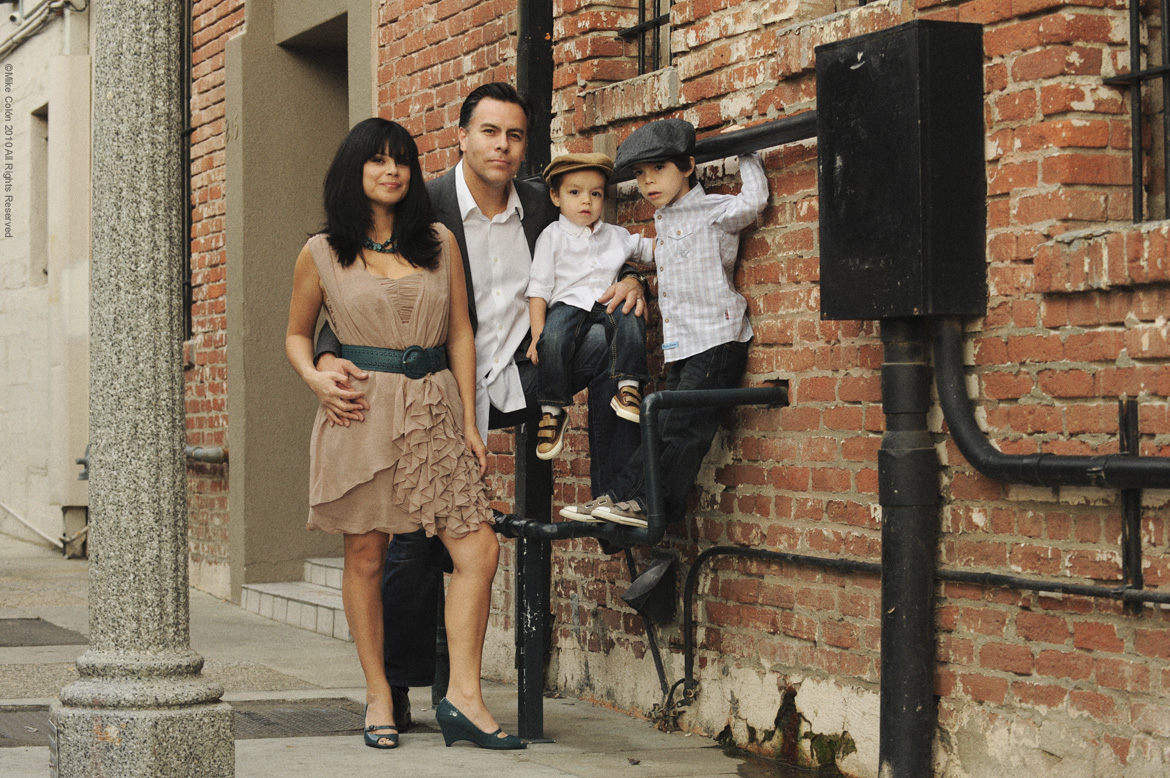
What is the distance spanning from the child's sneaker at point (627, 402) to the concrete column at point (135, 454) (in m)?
1.46

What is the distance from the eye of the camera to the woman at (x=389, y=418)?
4.75 m

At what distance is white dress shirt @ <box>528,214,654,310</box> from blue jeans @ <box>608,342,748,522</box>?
0.42m

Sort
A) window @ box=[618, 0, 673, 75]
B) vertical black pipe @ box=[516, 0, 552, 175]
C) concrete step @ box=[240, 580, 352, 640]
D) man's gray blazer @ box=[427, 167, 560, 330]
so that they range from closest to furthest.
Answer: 1. man's gray blazer @ box=[427, 167, 560, 330]
2. window @ box=[618, 0, 673, 75]
3. vertical black pipe @ box=[516, 0, 552, 175]
4. concrete step @ box=[240, 580, 352, 640]

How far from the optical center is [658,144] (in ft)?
16.1

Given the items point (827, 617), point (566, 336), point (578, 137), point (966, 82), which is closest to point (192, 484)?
point (578, 137)

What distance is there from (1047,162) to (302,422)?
19.9ft

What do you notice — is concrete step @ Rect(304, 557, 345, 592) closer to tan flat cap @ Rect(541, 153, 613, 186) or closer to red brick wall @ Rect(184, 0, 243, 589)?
red brick wall @ Rect(184, 0, 243, 589)

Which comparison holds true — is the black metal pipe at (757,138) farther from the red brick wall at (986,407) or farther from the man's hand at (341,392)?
the man's hand at (341,392)

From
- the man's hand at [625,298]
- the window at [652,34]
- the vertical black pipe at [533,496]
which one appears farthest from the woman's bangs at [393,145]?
the window at [652,34]

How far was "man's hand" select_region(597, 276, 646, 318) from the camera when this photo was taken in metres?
4.99

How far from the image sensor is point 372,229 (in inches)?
191

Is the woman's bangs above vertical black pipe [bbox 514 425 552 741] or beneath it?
above

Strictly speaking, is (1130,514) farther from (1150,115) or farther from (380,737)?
(380,737)

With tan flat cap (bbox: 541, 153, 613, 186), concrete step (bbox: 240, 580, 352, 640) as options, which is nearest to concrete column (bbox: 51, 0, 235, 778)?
tan flat cap (bbox: 541, 153, 613, 186)
